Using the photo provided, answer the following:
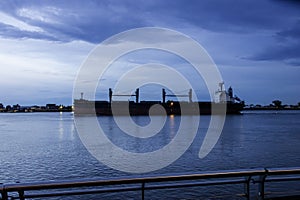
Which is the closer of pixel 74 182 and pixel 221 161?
pixel 74 182

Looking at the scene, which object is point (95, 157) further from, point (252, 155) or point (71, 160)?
point (252, 155)

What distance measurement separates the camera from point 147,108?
119312mm

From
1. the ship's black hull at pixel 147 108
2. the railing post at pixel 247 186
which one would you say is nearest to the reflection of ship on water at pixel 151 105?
the ship's black hull at pixel 147 108

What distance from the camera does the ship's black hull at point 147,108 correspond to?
119062 millimetres

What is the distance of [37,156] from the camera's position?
22.9m

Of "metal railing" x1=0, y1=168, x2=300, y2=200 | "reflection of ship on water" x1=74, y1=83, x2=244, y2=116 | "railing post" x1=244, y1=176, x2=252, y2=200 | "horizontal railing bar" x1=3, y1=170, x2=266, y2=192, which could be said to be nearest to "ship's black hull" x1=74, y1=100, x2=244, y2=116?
"reflection of ship on water" x1=74, y1=83, x2=244, y2=116

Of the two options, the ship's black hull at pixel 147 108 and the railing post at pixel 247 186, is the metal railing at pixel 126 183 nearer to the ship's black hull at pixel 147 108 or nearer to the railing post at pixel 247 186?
the railing post at pixel 247 186

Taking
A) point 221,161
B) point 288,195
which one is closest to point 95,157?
point 221,161

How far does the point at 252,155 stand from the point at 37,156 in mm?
14114

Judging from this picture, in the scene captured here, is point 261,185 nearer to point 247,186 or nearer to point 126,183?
point 247,186

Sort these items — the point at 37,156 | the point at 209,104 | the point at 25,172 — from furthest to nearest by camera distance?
the point at 209,104
the point at 37,156
the point at 25,172

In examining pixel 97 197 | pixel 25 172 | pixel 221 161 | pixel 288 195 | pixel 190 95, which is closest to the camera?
pixel 288 195

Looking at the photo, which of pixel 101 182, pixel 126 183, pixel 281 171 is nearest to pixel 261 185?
pixel 281 171

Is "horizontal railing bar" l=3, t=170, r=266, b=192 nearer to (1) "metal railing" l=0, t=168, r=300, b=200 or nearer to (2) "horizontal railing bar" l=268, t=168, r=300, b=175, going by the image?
(1) "metal railing" l=0, t=168, r=300, b=200
